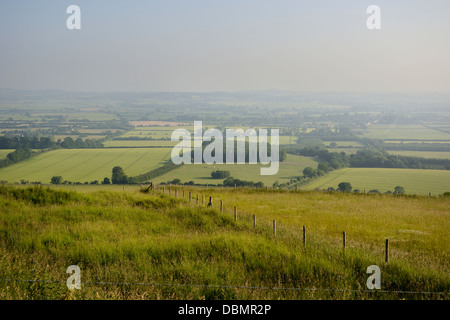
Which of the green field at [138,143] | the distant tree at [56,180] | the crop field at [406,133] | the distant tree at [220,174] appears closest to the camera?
the distant tree at [56,180]

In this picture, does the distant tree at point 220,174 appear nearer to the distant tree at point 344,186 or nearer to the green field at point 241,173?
the green field at point 241,173

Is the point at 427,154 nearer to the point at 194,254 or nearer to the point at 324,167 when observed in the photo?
the point at 324,167

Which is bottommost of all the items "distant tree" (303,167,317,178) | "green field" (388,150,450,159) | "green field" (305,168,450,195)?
"green field" (305,168,450,195)

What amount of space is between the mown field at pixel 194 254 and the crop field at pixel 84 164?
124ft

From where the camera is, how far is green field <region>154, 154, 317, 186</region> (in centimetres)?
5615

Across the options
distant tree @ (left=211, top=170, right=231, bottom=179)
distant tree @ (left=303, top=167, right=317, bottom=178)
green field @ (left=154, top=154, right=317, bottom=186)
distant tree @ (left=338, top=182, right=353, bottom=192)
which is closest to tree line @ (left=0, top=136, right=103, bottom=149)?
green field @ (left=154, top=154, right=317, bottom=186)

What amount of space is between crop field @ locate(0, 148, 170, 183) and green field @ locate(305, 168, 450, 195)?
29032 mm

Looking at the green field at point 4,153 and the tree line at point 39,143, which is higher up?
the tree line at point 39,143

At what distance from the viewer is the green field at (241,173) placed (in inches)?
2211

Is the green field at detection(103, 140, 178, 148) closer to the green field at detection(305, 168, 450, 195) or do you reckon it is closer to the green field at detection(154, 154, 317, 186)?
the green field at detection(154, 154, 317, 186)

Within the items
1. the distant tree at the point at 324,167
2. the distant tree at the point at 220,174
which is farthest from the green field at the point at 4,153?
the distant tree at the point at 324,167

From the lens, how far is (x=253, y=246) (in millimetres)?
11109

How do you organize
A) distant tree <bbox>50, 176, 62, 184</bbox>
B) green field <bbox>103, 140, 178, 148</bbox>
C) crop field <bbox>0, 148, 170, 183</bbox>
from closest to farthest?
distant tree <bbox>50, 176, 62, 184</bbox> → crop field <bbox>0, 148, 170, 183</bbox> → green field <bbox>103, 140, 178, 148</bbox>

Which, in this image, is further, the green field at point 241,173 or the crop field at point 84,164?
the green field at point 241,173
